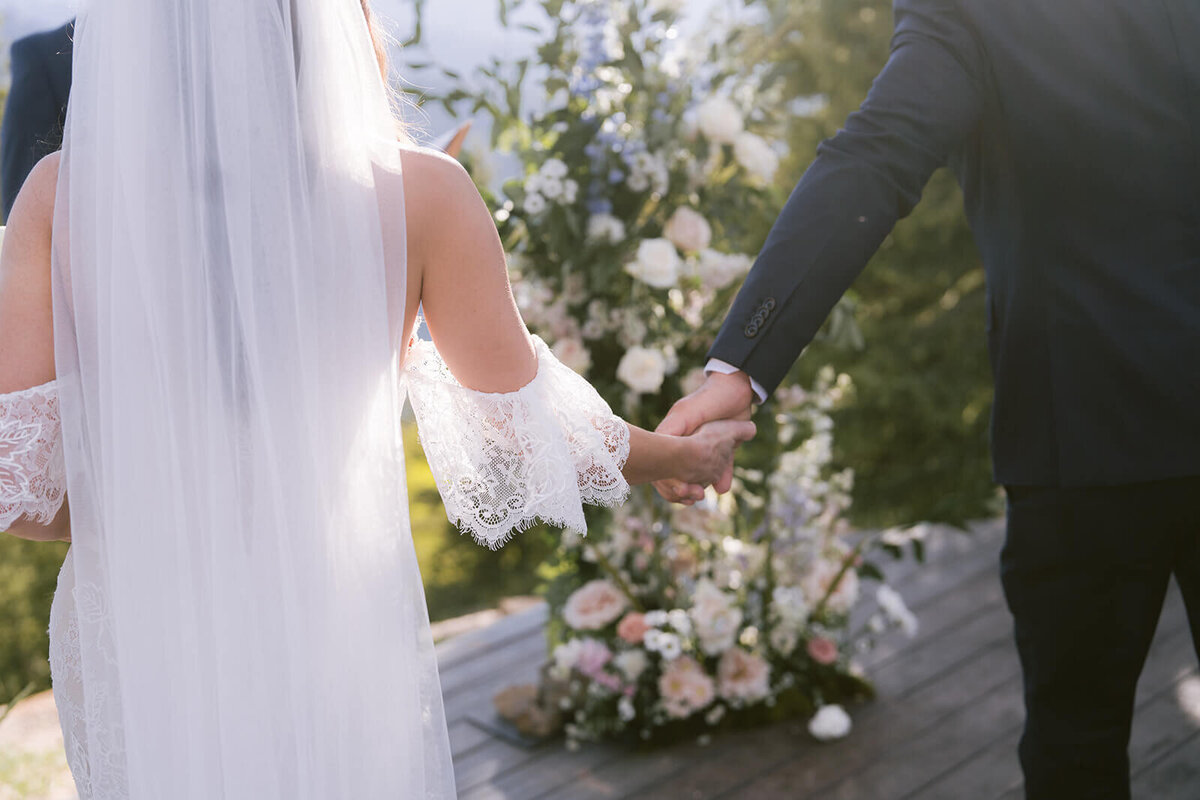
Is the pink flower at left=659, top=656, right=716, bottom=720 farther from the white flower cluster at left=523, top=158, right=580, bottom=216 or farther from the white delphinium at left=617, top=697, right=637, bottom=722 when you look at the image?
A: the white flower cluster at left=523, top=158, right=580, bottom=216

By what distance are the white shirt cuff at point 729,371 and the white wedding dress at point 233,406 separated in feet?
2.15

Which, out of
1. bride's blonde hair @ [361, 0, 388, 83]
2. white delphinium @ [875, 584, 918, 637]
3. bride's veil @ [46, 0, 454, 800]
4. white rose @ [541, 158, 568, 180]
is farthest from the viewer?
white delphinium @ [875, 584, 918, 637]

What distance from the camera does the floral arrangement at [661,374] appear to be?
7.73ft

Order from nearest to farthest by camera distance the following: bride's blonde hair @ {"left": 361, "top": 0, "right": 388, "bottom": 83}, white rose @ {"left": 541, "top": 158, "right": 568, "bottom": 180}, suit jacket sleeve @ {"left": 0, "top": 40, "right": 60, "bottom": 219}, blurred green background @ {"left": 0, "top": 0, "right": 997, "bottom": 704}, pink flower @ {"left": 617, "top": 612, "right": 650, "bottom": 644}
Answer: bride's blonde hair @ {"left": 361, "top": 0, "right": 388, "bottom": 83} → suit jacket sleeve @ {"left": 0, "top": 40, "right": 60, "bottom": 219} → white rose @ {"left": 541, "top": 158, "right": 568, "bottom": 180} → pink flower @ {"left": 617, "top": 612, "right": 650, "bottom": 644} → blurred green background @ {"left": 0, "top": 0, "right": 997, "bottom": 704}

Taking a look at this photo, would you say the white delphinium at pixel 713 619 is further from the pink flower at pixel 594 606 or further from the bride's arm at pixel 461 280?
the bride's arm at pixel 461 280

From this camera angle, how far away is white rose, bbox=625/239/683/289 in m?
2.32

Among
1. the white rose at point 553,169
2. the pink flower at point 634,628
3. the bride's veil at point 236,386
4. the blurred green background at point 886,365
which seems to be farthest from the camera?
the blurred green background at point 886,365

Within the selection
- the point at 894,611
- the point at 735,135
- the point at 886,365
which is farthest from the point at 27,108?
the point at 886,365

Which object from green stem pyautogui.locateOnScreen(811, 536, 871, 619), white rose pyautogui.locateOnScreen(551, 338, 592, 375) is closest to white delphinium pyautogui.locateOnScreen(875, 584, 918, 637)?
green stem pyautogui.locateOnScreen(811, 536, 871, 619)

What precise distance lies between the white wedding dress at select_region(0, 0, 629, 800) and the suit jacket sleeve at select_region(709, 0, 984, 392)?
0.64 m

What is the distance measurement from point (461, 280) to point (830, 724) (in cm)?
185

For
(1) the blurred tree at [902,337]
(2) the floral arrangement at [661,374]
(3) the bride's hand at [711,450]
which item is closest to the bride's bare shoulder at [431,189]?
(3) the bride's hand at [711,450]

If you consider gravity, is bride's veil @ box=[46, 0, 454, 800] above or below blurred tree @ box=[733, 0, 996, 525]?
above

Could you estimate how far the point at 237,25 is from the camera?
1.10 meters
